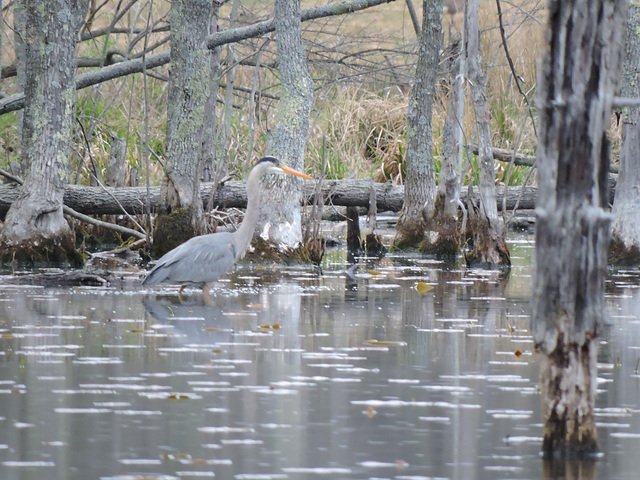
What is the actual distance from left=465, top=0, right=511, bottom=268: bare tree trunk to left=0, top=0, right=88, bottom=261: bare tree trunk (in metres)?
4.34

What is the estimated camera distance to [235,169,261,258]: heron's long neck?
9.35 m

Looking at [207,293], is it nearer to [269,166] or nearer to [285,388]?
→ [269,166]

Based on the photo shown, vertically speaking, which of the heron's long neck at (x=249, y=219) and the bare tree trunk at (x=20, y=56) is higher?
the bare tree trunk at (x=20, y=56)

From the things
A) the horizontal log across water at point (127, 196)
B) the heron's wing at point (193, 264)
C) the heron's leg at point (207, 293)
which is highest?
the horizontal log across water at point (127, 196)

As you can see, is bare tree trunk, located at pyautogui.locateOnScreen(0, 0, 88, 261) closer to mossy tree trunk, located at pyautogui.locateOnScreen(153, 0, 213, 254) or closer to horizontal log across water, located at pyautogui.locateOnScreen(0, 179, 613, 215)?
mossy tree trunk, located at pyautogui.locateOnScreen(153, 0, 213, 254)

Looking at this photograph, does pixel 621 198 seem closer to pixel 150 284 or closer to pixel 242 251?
pixel 242 251

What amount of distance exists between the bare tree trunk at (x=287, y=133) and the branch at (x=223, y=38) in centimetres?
140

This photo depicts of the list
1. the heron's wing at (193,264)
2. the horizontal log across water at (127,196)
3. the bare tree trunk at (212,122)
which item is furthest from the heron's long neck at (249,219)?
the bare tree trunk at (212,122)

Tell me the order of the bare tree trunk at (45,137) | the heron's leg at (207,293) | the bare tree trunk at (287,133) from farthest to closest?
the bare tree trunk at (287,133) → the bare tree trunk at (45,137) → the heron's leg at (207,293)

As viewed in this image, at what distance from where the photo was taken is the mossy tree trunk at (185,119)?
11312mm

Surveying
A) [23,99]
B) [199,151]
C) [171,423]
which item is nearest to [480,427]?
[171,423]

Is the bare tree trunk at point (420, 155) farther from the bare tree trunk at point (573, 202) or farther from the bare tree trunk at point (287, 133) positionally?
the bare tree trunk at point (573, 202)

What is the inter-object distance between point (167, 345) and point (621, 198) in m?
7.04

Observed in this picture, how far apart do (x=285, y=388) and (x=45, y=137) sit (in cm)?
663
